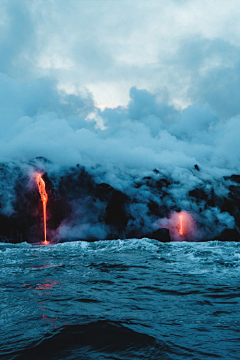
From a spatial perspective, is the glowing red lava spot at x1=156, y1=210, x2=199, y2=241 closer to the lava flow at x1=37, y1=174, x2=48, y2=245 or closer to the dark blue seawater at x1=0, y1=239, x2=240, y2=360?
the lava flow at x1=37, y1=174, x2=48, y2=245

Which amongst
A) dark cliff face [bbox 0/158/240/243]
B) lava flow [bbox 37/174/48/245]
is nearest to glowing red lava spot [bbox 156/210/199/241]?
dark cliff face [bbox 0/158/240/243]

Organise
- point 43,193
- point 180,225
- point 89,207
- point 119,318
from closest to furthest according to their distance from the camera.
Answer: point 119,318 < point 43,193 < point 89,207 < point 180,225

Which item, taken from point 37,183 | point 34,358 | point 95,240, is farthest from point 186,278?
point 37,183

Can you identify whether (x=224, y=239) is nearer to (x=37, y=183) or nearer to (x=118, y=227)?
(x=118, y=227)

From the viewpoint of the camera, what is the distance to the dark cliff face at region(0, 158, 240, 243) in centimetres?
4681

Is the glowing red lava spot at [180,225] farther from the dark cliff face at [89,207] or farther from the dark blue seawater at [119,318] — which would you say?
the dark blue seawater at [119,318]

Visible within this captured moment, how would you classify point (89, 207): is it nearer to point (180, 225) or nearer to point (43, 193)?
point (43, 193)

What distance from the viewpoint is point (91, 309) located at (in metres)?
8.58

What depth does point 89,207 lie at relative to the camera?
51.8 metres

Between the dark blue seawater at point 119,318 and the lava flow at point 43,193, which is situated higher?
the lava flow at point 43,193

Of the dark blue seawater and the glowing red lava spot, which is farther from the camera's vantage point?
the glowing red lava spot

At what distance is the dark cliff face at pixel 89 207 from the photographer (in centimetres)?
4681

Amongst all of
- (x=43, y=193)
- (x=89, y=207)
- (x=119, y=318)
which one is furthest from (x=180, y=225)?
(x=119, y=318)

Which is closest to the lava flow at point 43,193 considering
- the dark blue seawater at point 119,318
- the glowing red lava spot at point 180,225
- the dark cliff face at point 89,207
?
the dark cliff face at point 89,207
